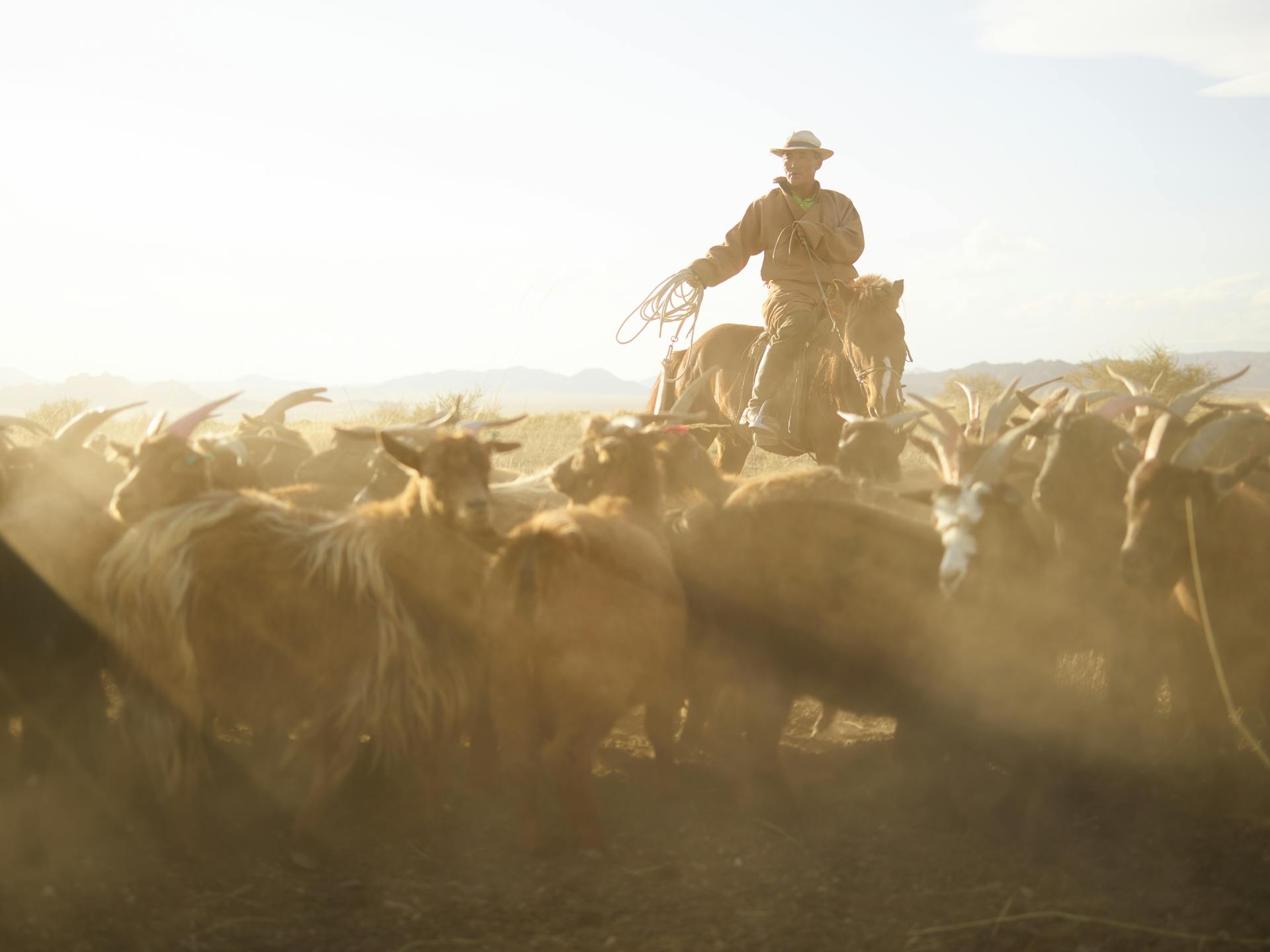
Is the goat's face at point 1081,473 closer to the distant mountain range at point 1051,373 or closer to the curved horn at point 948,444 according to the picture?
the curved horn at point 948,444

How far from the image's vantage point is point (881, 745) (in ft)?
23.0

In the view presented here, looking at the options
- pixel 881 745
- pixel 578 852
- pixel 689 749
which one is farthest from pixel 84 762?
pixel 881 745

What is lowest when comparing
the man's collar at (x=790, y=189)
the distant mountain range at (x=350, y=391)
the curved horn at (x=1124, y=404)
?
the distant mountain range at (x=350, y=391)

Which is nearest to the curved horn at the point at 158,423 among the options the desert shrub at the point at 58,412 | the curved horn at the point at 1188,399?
the curved horn at the point at 1188,399

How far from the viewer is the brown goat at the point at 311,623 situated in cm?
548

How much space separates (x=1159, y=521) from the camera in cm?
557

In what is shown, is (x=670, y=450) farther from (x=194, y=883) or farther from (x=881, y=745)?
(x=194, y=883)

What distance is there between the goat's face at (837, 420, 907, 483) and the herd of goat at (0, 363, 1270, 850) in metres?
1.60

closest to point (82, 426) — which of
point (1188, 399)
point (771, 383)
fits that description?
point (771, 383)

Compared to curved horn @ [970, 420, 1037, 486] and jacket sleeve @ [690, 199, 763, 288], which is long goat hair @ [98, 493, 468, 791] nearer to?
curved horn @ [970, 420, 1037, 486]

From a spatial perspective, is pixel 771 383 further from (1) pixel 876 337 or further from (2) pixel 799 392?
(1) pixel 876 337

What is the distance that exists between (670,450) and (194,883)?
4155 millimetres

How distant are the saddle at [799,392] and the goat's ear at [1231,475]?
17.0 feet

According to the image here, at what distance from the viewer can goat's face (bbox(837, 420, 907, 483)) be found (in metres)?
8.38
